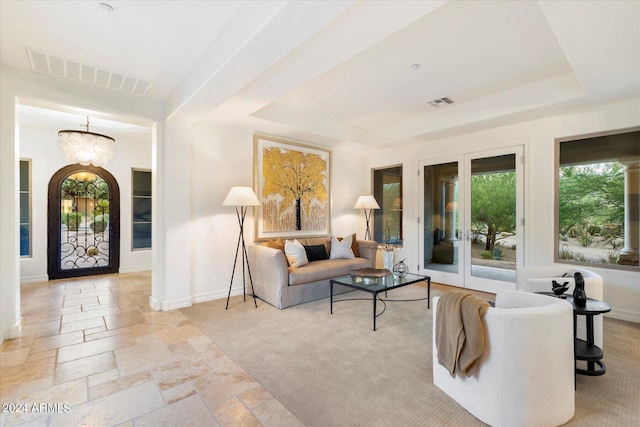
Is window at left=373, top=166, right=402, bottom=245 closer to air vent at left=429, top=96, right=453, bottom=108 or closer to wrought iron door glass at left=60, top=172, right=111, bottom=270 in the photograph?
air vent at left=429, top=96, right=453, bottom=108

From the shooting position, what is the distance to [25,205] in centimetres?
553

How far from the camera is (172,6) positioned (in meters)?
2.23

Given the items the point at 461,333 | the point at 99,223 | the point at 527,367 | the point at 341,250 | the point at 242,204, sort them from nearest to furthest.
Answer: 1. the point at 527,367
2. the point at 461,333
3. the point at 242,204
4. the point at 341,250
5. the point at 99,223

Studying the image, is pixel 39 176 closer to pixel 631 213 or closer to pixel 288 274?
pixel 288 274

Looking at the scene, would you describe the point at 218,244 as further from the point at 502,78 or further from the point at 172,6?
the point at 502,78

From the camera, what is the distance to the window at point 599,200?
360 centimetres

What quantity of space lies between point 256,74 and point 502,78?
9.78 feet

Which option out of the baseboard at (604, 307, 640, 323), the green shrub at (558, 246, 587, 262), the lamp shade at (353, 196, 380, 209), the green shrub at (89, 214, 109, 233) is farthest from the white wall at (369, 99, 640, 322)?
the green shrub at (89, 214, 109, 233)

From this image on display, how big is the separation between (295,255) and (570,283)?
321 centimetres

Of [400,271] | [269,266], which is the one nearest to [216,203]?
[269,266]

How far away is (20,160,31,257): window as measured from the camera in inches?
216

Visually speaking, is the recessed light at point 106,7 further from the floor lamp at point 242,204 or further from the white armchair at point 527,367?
the white armchair at point 527,367

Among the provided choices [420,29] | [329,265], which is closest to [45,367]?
[329,265]

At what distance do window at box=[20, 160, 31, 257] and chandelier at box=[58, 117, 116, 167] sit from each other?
83.9 inches
